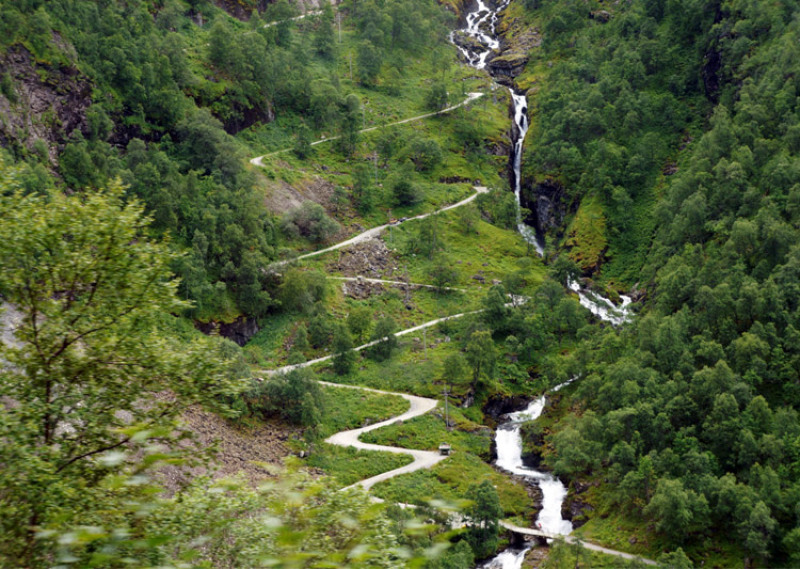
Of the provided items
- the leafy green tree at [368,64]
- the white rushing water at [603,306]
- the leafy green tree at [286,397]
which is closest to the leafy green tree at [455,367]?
the leafy green tree at [286,397]

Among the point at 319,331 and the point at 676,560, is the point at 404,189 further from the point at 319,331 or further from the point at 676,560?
the point at 676,560

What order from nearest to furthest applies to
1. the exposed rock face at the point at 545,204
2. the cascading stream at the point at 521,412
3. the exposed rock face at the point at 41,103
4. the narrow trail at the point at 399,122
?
the cascading stream at the point at 521,412, the exposed rock face at the point at 41,103, the narrow trail at the point at 399,122, the exposed rock face at the point at 545,204

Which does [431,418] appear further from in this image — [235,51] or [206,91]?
[235,51]

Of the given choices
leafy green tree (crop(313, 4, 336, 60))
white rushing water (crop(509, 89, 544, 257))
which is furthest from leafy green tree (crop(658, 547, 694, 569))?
leafy green tree (crop(313, 4, 336, 60))

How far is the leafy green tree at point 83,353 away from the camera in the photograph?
1015cm

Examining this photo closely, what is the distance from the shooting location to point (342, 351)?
64.2 meters

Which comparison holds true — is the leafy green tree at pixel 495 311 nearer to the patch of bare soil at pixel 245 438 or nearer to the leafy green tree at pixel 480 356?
the leafy green tree at pixel 480 356

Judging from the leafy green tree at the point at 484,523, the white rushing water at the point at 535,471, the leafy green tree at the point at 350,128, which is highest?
the leafy green tree at the point at 350,128

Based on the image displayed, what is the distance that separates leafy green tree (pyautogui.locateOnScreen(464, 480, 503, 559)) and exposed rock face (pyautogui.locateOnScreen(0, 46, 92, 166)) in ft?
181

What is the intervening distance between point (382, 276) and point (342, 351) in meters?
19.5

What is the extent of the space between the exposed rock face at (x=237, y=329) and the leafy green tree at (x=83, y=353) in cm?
5245

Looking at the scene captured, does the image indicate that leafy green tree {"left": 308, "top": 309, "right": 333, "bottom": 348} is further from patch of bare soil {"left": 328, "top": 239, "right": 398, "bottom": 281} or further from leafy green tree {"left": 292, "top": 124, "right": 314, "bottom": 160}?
leafy green tree {"left": 292, "top": 124, "right": 314, "bottom": 160}

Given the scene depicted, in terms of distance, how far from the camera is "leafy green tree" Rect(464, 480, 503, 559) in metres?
44.7

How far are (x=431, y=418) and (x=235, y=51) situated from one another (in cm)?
6677
